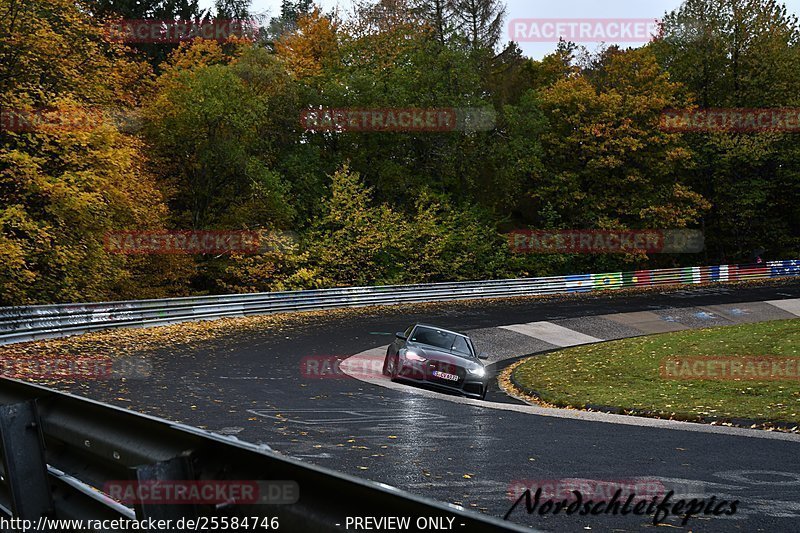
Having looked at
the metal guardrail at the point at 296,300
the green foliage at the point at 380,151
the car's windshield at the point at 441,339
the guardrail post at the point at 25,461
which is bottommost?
the metal guardrail at the point at 296,300

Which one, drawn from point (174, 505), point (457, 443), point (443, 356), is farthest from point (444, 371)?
point (174, 505)

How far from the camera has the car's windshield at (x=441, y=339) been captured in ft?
54.2

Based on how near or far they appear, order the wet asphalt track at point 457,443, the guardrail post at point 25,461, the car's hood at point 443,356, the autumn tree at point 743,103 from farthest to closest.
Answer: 1. the autumn tree at point 743,103
2. the car's hood at point 443,356
3. the wet asphalt track at point 457,443
4. the guardrail post at point 25,461

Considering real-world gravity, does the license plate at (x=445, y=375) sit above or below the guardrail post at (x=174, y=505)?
below

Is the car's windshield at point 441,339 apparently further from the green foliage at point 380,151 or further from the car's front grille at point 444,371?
the green foliage at point 380,151

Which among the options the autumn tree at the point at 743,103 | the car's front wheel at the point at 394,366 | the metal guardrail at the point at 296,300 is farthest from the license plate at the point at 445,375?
the autumn tree at the point at 743,103

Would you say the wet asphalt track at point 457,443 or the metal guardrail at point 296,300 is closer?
the wet asphalt track at point 457,443

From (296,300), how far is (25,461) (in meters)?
27.7

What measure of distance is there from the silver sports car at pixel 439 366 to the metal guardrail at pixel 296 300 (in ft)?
37.2

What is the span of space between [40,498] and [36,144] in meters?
25.2

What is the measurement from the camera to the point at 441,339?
16.7 m

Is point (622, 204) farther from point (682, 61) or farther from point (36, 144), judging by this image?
point (36, 144)

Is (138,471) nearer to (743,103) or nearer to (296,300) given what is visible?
(296,300)

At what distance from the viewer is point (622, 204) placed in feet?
167
